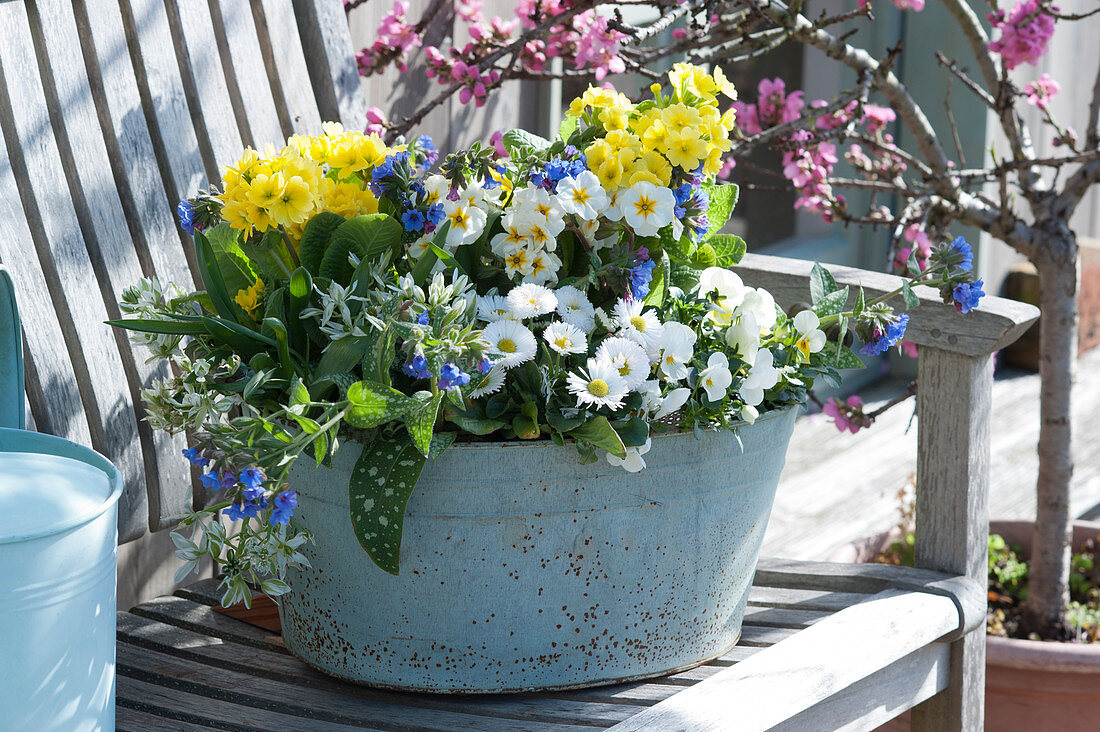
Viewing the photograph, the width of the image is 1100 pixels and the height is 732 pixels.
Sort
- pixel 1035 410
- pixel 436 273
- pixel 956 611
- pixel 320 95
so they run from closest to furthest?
1. pixel 436 273
2. pixel 956 611
3. pixel 320 95
4. pixel 1035 410

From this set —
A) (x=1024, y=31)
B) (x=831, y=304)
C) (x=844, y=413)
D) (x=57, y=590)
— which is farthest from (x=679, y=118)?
(x=1024, y=31)

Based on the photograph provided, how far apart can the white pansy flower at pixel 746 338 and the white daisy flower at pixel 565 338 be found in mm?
156

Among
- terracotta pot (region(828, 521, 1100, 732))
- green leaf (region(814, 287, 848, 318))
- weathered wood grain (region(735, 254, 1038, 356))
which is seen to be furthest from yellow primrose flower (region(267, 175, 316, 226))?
terracotta pot (region(828, 521, 1100, 732))

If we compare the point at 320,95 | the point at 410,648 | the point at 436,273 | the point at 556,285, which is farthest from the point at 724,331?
the point at 320,95

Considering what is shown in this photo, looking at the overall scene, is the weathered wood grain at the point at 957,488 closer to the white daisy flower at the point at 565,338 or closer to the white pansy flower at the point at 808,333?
the white pansy flower at the point at 808,333

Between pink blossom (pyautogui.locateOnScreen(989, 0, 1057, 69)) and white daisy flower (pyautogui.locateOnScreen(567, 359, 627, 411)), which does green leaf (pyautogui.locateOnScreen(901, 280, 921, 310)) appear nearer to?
white daisy flower (pyautogui.locateOnScreen(567, 359, 627, 411))

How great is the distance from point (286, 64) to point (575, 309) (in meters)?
0.70

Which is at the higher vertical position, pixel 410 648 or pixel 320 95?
pixel 320 95

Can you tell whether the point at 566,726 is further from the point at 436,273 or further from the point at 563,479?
the point at 436,273

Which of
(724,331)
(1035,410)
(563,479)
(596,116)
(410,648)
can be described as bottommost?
(1035,410)

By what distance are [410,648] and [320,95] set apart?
81 cm

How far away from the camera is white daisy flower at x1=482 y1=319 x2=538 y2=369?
38.1 inches

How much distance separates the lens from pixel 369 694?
44.6 inches

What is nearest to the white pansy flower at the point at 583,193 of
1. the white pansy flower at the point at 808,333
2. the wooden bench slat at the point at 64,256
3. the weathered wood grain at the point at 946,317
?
the white pansy flower at the point at 808,333
